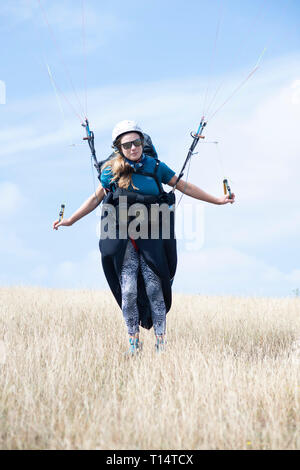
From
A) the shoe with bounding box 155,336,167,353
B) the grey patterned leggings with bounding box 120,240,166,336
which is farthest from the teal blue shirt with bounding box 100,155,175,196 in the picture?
the shoe with bounding box 155,336,167,353

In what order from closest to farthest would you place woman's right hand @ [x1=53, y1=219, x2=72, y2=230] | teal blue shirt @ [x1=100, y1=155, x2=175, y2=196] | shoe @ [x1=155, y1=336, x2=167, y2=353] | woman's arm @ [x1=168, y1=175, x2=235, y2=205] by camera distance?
teal blue shirt @ [x1=100, y1=155, x2=175, y2=196] → shoe @ [x1=155, y1=336, x2=167, y2=353] → woman's arm @ [x1=168, y1=175, x2=235, y2=205] → woman's right hand @ [x1=53, y1=219, x2=72, y2=230]

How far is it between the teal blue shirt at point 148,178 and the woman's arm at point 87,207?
258 millimetres

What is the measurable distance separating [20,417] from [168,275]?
7.23ft

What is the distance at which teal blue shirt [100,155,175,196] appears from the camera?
488cm

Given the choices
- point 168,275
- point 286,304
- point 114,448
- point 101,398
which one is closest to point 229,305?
point 286,304

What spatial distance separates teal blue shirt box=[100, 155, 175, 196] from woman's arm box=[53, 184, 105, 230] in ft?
0.85

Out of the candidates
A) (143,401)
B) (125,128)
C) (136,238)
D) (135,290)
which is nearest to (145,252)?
(136,238)

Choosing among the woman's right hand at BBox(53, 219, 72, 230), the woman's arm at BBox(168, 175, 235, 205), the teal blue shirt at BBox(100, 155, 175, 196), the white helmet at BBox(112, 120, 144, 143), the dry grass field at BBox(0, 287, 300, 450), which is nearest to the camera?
the dry grass field at BBox(0, 287, 300, 450)

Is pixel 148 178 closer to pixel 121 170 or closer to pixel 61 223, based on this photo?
pixel 121 170

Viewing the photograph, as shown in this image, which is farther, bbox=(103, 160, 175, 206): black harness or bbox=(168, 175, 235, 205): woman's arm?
bbox=(168, 175, 235, 205): woman's arm

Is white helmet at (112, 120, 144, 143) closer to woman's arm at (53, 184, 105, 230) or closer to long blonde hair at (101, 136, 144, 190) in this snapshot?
long blonde hair at (101, 136, 144, 190)
